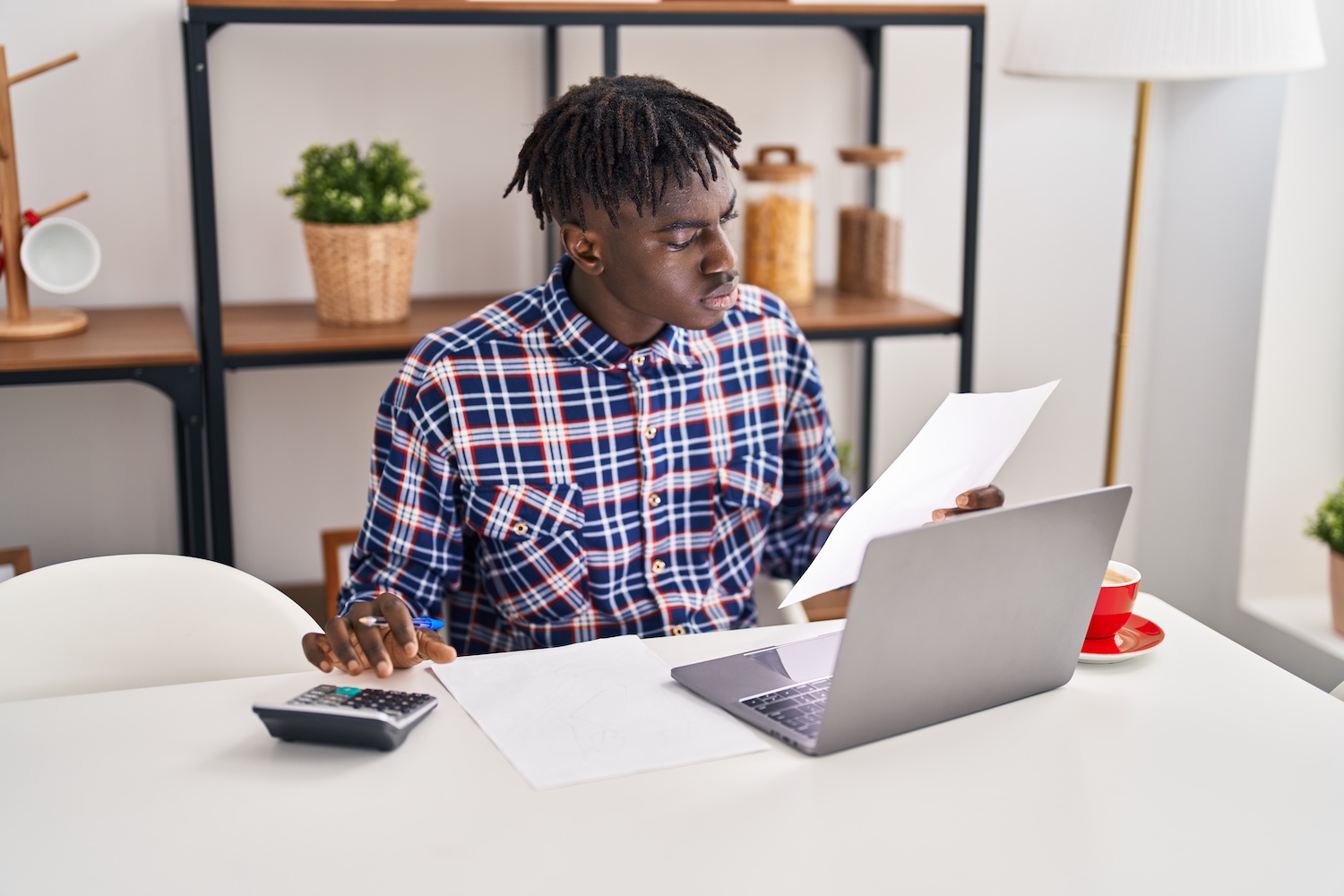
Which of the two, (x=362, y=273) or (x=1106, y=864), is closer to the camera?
(x=1106, y=864)

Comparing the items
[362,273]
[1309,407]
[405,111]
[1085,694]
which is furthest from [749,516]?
[1309,407]

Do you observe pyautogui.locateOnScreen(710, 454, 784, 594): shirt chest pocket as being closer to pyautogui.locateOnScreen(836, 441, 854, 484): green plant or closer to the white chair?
the white chair

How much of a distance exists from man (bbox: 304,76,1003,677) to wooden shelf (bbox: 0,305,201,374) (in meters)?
0.46

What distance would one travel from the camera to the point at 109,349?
67.5 inches

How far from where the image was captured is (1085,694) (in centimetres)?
105

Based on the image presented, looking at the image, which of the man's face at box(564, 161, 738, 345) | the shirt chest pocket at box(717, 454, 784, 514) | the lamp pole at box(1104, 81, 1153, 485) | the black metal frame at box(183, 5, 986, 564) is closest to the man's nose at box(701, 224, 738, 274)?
the man's face at box(564, 161, 738, 345)

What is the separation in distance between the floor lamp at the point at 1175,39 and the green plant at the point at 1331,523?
749 millimetres

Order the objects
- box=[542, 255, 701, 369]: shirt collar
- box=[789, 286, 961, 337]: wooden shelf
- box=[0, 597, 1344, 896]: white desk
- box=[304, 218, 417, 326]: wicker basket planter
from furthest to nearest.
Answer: box=[789, 286, 961, 337]: wooden shelf → box=[304, 218, 417, 326]: wicker basket planter → box=[542, 255, 701, 369]: shirt collar → box=[0, 597, 1344, 896]: white desk

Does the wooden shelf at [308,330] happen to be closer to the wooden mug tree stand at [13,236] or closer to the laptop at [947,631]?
the wooden mug tree stand at [13,236]

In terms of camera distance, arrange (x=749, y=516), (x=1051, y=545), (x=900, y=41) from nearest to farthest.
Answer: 1. (x=1051, y=545)
2. (x=749, y=516)
3. (x=900, y=41)

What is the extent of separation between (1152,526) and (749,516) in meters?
1.42

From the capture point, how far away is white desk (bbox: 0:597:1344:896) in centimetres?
80

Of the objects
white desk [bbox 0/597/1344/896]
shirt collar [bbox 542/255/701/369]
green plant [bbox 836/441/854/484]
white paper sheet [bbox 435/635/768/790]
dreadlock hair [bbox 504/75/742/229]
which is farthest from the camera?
green plant [bbox 836/441/854/484]

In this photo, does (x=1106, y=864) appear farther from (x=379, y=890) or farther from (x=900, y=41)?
(x=900, y=41)
